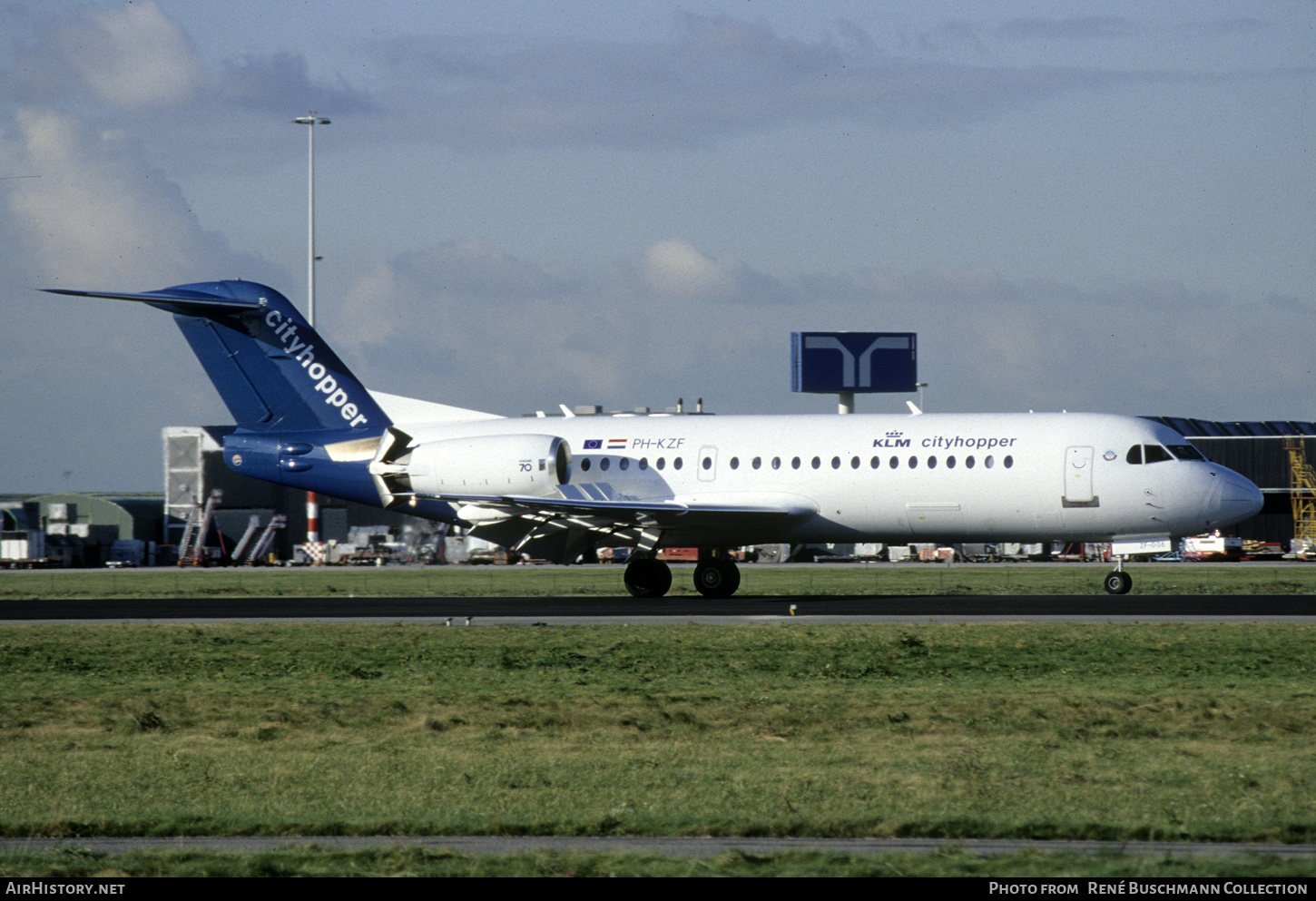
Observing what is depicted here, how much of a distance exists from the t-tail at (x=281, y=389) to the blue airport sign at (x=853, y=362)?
176ft

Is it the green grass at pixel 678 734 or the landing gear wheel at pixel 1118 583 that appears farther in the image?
the landing gear wheel at pixel 1118 583

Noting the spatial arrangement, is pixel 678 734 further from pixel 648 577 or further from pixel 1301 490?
pixel 1301 490

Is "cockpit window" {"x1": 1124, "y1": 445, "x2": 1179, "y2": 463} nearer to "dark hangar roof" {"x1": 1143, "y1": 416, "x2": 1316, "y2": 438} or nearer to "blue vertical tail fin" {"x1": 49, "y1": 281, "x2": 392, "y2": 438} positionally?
"blue vertical tail fin" {"x1": 49, "y1": 281, "x2": 392, "y2": 438}

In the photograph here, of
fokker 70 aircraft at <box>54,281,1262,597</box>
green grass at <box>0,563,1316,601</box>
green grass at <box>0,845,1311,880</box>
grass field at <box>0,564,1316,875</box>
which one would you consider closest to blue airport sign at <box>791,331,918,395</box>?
green grass at <box>0,563,1316,601</box>

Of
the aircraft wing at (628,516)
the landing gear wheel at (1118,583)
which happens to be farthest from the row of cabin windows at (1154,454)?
the aircraft wing at (628,516)

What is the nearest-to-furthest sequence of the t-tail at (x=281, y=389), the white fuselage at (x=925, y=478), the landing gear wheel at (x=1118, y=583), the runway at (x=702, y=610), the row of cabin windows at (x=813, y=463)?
the runway at (x=702, y=610), the white fuselage at (x=925, y=478), the row of cabin windows at (x=813, y=463), the landing gear wheel at (x=1118, y=583), the t-tail at (x=281, y=389)

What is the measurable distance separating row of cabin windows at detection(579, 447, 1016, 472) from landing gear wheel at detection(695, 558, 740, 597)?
8.14 feet

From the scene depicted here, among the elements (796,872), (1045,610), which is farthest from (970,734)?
(1045,610)

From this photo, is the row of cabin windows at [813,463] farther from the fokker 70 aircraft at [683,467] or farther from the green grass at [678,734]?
the green grass at [678,734]

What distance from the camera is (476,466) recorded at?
3556cm

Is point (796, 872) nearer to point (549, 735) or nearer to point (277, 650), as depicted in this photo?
point (549, 735)

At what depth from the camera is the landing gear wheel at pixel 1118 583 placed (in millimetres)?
33062

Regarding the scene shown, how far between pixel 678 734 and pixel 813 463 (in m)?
20.1

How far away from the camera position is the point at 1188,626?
78.5ft
